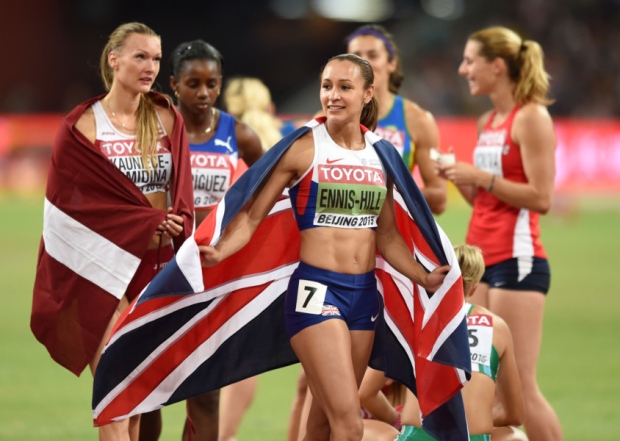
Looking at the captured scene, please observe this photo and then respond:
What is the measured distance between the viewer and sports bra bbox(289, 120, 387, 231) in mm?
5461

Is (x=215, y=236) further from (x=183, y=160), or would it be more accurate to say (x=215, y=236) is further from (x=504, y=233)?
(x=504, y=233)

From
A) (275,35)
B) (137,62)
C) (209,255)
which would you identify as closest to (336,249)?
(209,255)

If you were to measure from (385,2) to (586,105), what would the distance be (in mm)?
9713

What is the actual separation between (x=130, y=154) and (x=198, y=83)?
0.99 meters

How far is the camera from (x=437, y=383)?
5680 millimetres

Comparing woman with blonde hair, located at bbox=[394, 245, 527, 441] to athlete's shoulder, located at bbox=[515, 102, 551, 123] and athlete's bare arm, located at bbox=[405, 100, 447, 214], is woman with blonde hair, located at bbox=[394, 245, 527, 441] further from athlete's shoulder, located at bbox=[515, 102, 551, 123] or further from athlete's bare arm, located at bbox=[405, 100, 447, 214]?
athlete's bare arm, located at bbox=[405, 100, 447, 214]

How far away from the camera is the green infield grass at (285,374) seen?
7.99 meters

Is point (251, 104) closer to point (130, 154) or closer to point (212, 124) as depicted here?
point (212, 124)

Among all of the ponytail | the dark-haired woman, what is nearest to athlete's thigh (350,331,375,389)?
the dark-haired woman

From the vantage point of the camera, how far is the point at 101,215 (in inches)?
232

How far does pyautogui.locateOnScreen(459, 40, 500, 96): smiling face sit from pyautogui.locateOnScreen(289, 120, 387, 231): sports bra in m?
2.04

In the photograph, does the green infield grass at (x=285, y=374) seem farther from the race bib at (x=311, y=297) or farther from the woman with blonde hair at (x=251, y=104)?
the race bib at (x=311, y=297)

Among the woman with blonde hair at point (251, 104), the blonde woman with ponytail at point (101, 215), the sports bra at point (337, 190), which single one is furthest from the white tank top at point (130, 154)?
the woman with blonde hair at point (251, 104)

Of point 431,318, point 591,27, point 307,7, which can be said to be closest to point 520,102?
point 431,318
